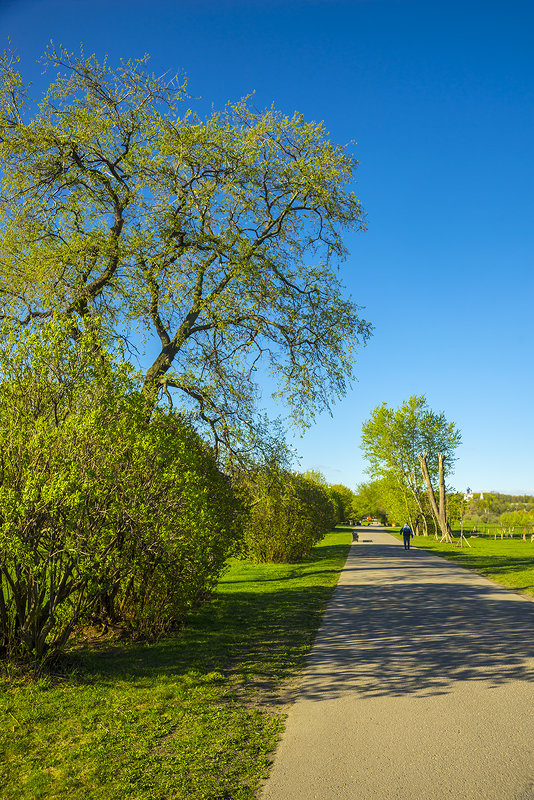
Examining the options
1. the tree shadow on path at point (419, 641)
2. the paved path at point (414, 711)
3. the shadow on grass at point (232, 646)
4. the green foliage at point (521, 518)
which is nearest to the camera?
the paved path at point (414, 711)

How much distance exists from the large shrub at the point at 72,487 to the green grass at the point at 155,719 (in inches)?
32.2

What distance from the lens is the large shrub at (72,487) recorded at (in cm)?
564

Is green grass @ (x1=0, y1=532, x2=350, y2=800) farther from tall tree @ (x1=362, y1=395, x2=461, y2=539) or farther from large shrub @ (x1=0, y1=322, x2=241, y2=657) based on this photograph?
tall tree @ (x1=362, y1=395, x2=461, y2=539)

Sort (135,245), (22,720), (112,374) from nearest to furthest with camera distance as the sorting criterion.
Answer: (22,720)
(112,374)
(135,245)

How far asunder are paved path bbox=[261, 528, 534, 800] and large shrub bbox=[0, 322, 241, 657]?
258cm

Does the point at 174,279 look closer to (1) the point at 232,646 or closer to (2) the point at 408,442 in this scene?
(1) the point at 232,646

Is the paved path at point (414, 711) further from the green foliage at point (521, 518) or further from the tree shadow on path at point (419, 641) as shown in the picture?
the green foliage at point (521, 518)

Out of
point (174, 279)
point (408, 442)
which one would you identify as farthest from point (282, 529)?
point (408, 442)

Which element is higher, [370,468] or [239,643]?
[370,468]

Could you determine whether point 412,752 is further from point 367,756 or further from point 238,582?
point 238,582

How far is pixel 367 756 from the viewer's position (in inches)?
163

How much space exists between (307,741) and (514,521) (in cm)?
5649

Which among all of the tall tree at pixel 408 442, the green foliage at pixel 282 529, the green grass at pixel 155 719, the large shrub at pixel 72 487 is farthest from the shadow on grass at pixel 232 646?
the tall tree at pixel 408 442

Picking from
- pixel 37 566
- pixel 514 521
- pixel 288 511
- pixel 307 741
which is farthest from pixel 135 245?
pixel 514 521
